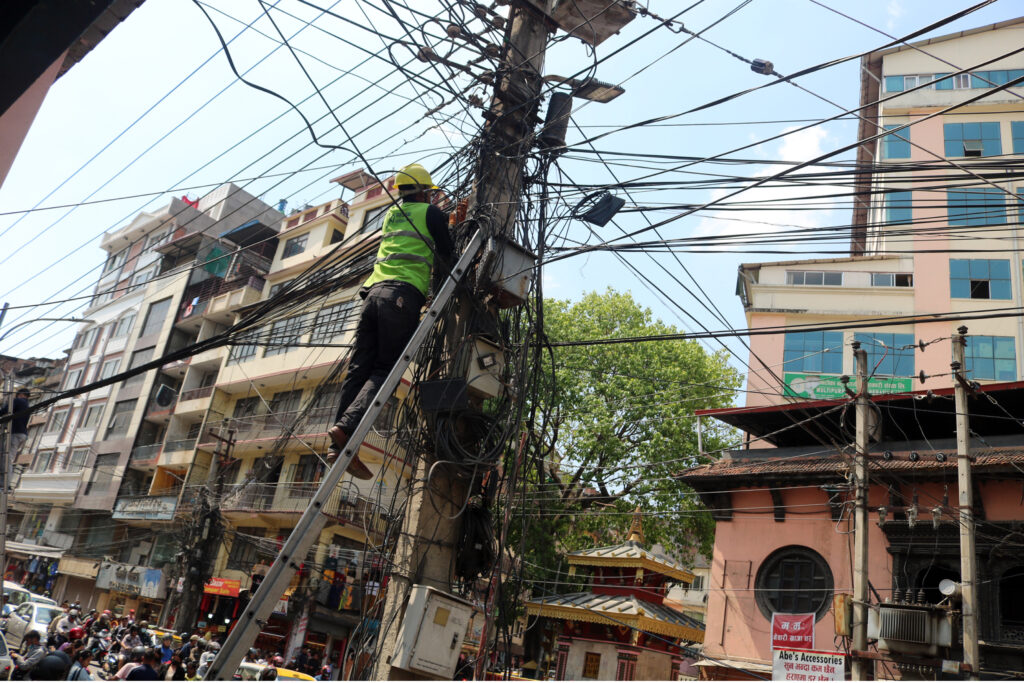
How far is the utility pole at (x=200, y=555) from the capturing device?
2673 cm

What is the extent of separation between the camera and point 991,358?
2439 centimetres

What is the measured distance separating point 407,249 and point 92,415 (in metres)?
39.5

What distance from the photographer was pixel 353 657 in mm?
5883

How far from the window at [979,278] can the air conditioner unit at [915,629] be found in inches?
648

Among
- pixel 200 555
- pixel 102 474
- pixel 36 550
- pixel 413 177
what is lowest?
pixel 36 550

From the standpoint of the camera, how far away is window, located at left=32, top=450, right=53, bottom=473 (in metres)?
40.8

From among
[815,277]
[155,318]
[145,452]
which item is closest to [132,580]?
[145,452]

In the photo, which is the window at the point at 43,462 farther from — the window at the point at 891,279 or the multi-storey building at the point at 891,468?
the window at the point at 891,279

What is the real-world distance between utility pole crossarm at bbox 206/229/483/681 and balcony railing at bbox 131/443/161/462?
32545 millimetres

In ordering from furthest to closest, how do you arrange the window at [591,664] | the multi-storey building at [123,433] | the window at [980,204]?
1. the multi-storey building at [123,433]
2. the window at [591,664]
3. the window at [980,204]

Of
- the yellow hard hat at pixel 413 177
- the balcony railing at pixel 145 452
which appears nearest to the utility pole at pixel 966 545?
the yellow hard hat at pixel 413 177

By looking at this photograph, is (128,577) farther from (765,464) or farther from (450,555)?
(450,555)

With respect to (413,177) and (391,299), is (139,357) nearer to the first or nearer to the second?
(413,177)

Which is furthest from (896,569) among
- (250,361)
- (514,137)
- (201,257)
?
(201,257)
